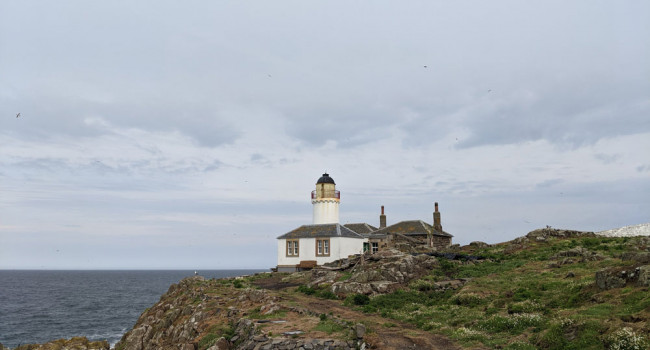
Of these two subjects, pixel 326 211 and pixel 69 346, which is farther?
pixel 326 211

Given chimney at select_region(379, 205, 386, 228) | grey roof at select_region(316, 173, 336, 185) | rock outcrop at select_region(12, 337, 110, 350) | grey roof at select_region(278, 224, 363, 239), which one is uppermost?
grey roof at select_region(316, 173, 336, 185)

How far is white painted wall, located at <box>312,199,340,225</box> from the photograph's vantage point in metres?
59.5

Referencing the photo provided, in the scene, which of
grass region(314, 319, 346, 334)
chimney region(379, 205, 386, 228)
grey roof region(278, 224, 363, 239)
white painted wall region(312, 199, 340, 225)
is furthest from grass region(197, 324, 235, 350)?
chimney region(379, 205, 386, 228)

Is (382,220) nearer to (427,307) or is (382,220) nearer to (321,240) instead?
(321,240)

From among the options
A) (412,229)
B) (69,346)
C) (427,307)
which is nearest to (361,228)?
(412,229)

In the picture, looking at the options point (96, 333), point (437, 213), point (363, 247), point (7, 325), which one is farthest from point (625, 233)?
point (7, 325)

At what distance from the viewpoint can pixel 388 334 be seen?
21453mm

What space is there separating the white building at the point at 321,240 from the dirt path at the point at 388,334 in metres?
23.3

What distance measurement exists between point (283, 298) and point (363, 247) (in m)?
27.7

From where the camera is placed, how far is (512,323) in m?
21.5

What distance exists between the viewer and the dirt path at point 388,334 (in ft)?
63.8

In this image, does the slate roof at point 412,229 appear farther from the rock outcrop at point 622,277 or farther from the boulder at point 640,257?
the rock outcrop at point 622,277

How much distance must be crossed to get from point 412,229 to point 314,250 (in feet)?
60.4

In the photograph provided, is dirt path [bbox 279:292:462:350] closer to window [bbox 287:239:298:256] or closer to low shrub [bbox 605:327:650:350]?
low shrub [bbox 605:327:650:350]
